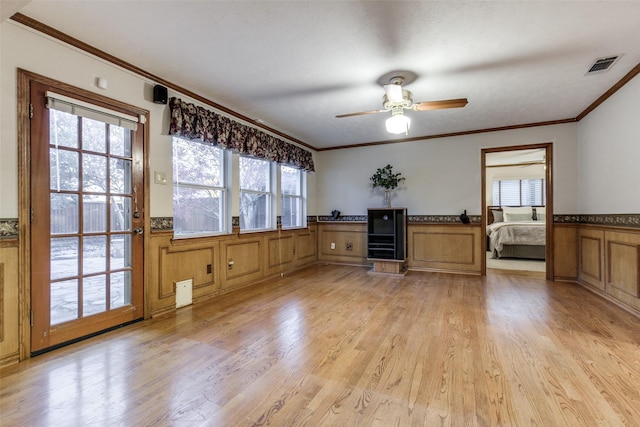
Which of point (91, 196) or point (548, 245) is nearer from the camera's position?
point (91, 196)

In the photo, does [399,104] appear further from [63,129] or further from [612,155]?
[63,129]

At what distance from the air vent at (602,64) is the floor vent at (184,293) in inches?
181

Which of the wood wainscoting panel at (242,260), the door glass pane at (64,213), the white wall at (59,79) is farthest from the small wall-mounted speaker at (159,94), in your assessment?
the wood wainscoting panel at (242,260)

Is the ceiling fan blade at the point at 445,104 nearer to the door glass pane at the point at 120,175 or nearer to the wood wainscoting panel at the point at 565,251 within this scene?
the door glass pane at the point at 120,175

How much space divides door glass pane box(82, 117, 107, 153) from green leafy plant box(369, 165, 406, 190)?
13.6ft

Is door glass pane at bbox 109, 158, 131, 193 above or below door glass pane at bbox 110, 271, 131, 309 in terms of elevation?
above

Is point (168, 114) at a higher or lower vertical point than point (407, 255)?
higher

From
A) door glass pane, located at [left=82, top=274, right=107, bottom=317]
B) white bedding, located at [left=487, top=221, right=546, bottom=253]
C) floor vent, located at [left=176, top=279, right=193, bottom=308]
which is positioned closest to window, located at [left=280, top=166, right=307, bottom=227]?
floor vent, located at [left=176, top=279, right=193, bottom=308]

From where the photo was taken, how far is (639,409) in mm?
1546

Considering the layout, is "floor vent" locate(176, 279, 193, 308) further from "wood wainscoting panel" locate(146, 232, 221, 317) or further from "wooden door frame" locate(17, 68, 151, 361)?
"wooden door frame" locate(17, 68, 151, 361)

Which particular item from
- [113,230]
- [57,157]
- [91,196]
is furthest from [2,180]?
[113,230]

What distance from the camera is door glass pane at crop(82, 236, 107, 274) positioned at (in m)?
2.45

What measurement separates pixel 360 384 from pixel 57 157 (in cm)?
276

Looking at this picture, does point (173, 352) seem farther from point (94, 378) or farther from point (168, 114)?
point (168, 114)
